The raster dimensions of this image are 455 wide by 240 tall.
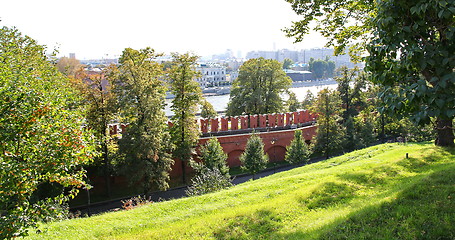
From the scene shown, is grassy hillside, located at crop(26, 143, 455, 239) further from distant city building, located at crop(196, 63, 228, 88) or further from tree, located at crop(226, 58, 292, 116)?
distant city building, located at crop(196, 63, 228, 88)

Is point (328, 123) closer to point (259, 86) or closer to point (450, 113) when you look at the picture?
point (259, 86)

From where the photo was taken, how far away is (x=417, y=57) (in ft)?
15.0

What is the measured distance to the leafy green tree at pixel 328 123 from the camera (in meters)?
26.4

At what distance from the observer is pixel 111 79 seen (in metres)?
20.5

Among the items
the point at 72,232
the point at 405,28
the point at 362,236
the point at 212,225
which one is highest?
the point at 405,28

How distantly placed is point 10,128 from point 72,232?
3.27 metres

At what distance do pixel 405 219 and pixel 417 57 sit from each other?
2631 mm

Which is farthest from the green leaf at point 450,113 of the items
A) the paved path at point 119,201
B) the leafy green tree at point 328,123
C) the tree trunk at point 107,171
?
the leafy green tree at point 328,123

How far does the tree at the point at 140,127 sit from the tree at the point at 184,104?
2757mm

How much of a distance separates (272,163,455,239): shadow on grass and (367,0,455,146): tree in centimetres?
151

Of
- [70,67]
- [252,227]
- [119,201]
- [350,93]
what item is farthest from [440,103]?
[70,67]

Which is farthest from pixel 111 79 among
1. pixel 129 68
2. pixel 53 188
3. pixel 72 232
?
pixel 72 232

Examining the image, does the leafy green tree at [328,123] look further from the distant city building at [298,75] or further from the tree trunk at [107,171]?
the distant city building at [298,75]

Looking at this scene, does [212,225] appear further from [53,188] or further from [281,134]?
[281,134]
